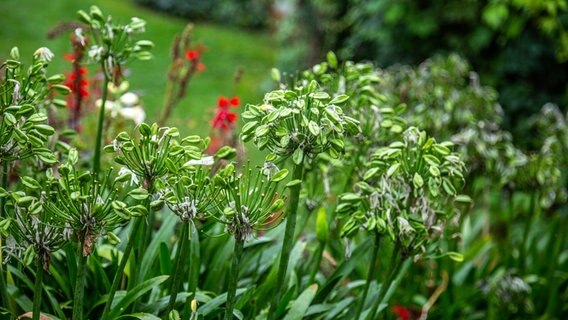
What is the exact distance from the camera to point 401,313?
3346 mm

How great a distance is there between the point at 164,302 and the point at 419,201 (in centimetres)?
90

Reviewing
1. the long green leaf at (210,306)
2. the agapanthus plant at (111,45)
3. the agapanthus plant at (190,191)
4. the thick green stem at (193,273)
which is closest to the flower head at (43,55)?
the agapanthus plant at (111,45)

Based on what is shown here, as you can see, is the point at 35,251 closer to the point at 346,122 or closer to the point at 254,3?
the point at 346,122

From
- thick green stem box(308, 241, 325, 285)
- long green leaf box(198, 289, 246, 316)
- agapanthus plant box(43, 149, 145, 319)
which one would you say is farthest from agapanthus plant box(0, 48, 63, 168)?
thick green stem box(308, 241, 325, 285)

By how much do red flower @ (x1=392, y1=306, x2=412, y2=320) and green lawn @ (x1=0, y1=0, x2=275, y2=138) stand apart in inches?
180

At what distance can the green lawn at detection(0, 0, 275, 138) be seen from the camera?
9.19 metres

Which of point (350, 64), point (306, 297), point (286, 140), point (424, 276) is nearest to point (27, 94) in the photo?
point (286, 140)

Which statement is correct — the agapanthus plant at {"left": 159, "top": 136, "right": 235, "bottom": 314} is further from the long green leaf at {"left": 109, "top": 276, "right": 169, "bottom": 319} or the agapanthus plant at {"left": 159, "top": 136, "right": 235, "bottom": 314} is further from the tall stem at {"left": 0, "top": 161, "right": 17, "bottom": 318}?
the tall stem at {"left": 0, "top": 161, "right": 17, "bottom": 318}

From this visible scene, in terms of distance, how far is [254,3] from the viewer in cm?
1470

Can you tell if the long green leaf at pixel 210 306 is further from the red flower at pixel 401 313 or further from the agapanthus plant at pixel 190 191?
the red flower at pixel 401 313

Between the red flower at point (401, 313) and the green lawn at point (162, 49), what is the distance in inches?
180

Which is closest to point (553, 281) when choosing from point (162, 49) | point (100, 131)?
point (100, 131)

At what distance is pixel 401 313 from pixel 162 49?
28.5ft

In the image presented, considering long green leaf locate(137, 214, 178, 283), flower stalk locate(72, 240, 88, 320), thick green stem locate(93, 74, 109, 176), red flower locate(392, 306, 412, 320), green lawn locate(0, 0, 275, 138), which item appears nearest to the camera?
flower stalk locate(72, 240, 88, 320)
